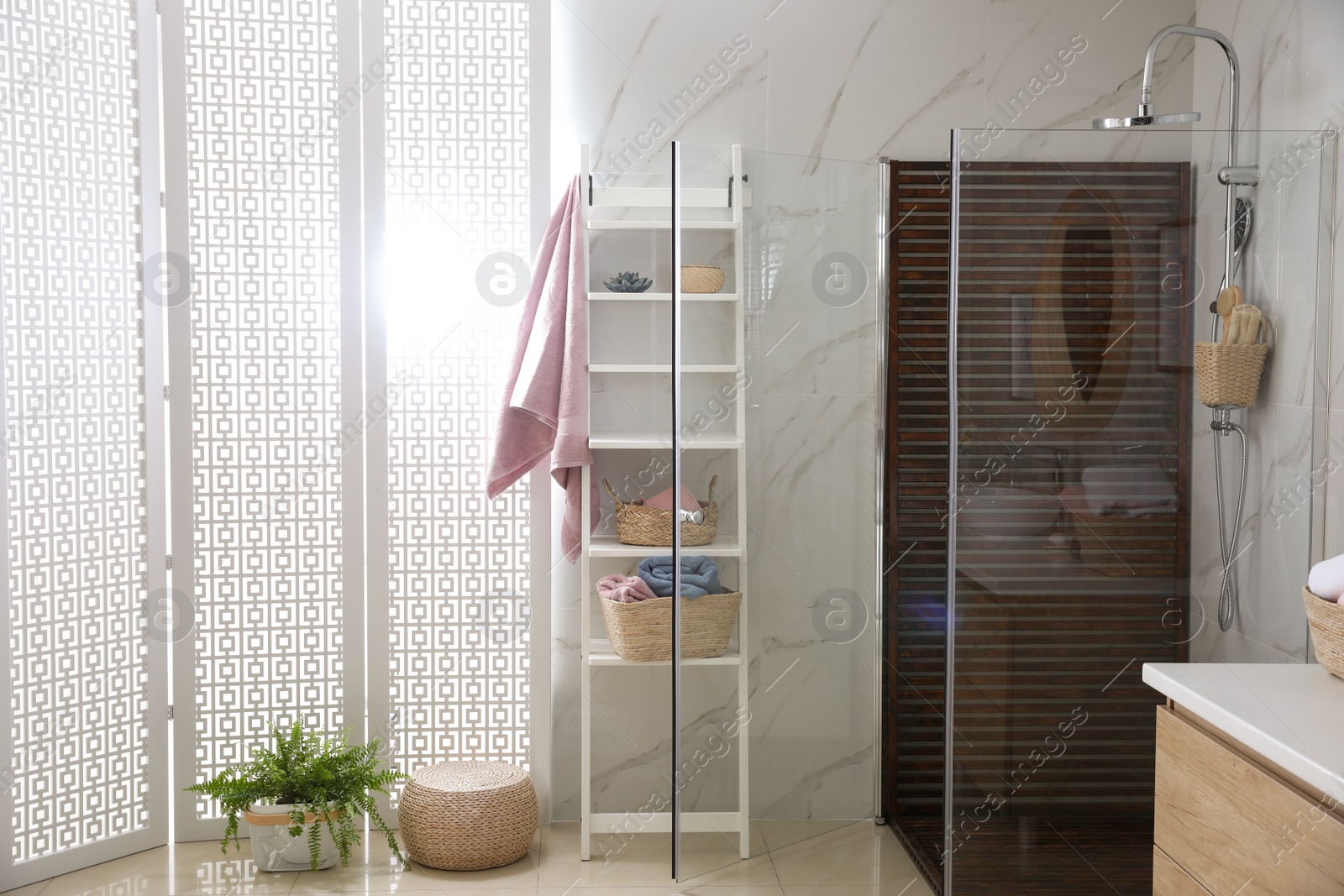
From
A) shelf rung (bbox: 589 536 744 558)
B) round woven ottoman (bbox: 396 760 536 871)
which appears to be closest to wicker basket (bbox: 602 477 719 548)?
shelf rung (bbox: 589 536 744 558)

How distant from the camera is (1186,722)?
1.50 m

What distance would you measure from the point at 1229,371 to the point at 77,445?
2.73 meters

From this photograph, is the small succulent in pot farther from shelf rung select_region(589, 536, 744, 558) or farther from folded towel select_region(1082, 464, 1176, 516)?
folded towel select_region(1082, 464, 1176, 516)

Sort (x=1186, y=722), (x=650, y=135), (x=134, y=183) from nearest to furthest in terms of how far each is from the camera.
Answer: (x=1186, y=722) < (x=134, y=183) < (x=650, y=135)

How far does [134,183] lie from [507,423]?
3.91 feet

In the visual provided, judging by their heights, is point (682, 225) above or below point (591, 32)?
below

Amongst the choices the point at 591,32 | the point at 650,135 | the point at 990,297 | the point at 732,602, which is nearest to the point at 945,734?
the point at 732,602

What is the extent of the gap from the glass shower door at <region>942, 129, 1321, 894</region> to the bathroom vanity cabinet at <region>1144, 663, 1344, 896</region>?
13.8 inches

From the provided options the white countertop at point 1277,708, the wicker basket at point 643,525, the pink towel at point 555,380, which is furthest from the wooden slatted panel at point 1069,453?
the pink towel at point 555,380

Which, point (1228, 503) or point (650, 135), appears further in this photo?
point (650, 135)

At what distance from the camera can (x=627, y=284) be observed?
2648 millimetres

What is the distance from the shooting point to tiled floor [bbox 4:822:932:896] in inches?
92.7

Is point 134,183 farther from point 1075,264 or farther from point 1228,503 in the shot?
point 1228,503

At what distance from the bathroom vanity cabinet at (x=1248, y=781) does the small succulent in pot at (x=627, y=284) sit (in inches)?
61.9
